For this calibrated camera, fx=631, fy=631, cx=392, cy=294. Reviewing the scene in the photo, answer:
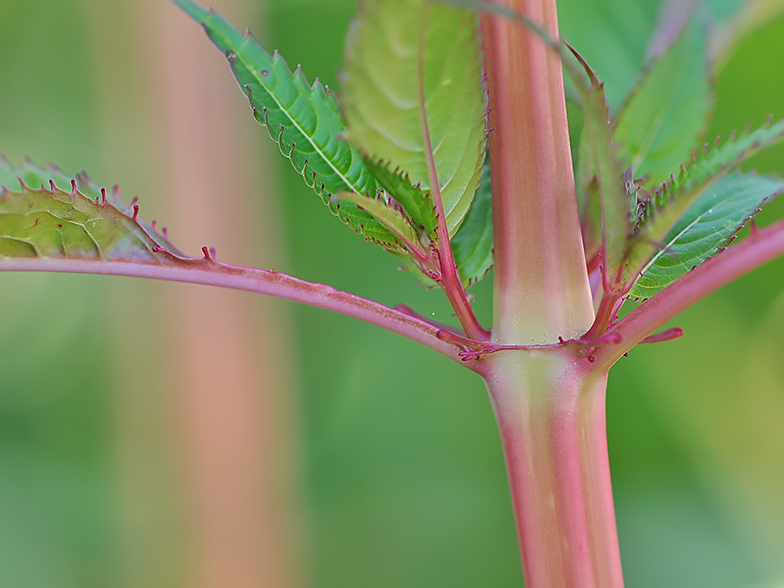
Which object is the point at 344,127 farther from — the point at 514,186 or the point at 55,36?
the point at 55,36

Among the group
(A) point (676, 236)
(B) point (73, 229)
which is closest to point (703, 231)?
(A) point (676, 236)

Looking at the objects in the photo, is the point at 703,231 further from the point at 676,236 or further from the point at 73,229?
the point at 73,229

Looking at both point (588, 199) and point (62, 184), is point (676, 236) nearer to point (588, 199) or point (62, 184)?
point (588, 199)

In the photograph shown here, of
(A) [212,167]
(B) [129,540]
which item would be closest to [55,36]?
(A) [212,167]

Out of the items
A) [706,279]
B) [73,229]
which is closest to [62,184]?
[73,229]
